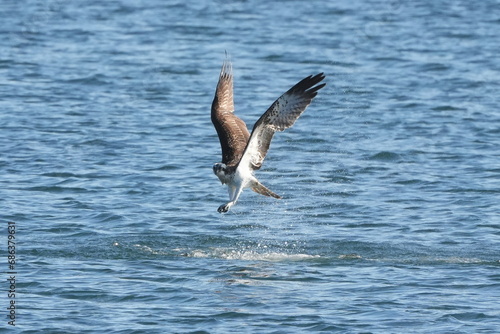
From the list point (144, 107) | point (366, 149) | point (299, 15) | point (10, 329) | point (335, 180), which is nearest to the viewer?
point (10, 329)

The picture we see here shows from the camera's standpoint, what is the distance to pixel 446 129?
1945 centimetres

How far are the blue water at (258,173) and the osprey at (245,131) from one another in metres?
0.92

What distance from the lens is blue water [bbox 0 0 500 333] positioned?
10.9 meters

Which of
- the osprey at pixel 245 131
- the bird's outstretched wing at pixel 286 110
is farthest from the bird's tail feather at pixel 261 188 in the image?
the bird's outstretched wing at pixel 286 110

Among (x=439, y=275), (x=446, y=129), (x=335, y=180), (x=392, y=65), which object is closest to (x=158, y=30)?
(x=392, y=65)

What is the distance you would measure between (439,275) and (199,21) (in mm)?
18213

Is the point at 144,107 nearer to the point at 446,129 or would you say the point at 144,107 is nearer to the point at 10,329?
the point at 446,129

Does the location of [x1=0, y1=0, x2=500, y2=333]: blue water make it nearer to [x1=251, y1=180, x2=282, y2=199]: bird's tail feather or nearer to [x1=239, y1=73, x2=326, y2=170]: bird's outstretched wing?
[x1=251, y1=180, x2=282, y2=199]: bird's tail feather

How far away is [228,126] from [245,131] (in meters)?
0.21

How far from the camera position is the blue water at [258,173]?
10938 mm

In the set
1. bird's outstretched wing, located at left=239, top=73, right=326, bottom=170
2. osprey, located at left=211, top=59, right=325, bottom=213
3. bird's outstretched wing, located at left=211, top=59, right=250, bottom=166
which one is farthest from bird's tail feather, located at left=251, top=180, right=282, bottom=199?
bird's outstretched wing, located at left=239, top=73, right=326, bottom=170

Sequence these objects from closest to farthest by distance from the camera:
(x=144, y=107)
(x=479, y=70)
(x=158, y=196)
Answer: (x=158, y=196)
(x=144, y=107)
(x=479, y=70)

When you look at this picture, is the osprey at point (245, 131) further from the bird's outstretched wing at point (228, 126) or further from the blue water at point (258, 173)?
the blue water at point (258, 173)

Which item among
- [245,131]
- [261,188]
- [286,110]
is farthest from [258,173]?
[286,110]
